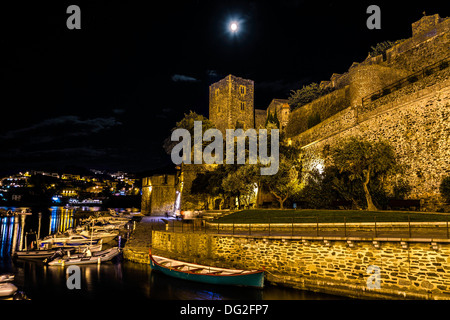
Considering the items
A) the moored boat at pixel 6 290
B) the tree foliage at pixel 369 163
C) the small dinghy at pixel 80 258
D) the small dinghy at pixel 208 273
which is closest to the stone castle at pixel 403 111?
the tree foliage at pixel 369 163

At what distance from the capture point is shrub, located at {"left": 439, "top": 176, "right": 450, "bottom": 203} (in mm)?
16620

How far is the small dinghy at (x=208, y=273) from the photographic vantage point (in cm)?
1434

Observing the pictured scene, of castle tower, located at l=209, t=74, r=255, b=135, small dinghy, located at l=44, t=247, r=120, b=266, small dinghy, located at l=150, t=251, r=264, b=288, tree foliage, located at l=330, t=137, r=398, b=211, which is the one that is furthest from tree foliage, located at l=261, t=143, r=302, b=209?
castle tower, located at l=209, t=74, r=255, b=135

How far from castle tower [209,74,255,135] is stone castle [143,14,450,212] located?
37.3 ft

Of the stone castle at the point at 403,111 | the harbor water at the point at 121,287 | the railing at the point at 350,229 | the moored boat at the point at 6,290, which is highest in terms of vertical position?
the stone castle at the point at 403,111

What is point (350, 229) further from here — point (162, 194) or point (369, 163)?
point (162, 194)

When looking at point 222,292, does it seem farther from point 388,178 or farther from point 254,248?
point 388,178

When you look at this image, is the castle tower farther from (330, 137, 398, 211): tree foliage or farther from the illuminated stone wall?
(330, 137, 398, 211): tree foliage

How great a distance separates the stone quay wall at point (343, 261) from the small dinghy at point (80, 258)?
8.63 metres

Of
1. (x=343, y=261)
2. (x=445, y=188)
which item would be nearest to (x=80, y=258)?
(x=343, y=261)

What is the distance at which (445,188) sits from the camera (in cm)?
1678

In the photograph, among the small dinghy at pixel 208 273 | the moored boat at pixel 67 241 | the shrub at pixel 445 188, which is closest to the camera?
the small dinghy at pixel 208 273

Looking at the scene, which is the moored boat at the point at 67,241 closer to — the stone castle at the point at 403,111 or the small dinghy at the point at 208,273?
the small dinghy at the point at 208,273

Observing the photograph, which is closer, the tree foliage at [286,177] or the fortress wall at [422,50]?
the tree foliage at [286,177]
